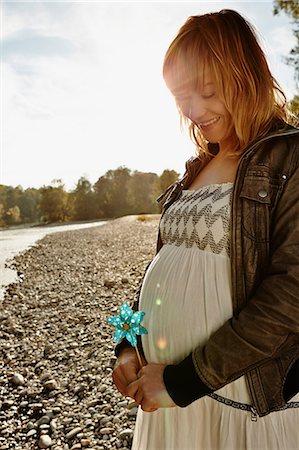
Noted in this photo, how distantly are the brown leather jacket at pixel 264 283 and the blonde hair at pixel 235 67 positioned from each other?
9 centimetres

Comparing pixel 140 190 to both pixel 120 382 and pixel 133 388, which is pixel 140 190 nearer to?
pixel 120 382

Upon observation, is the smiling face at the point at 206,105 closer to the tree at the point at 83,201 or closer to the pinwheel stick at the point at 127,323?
the pinwheel stick at the point at 127,323

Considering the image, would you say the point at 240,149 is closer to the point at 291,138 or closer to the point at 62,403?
the point at 291,138

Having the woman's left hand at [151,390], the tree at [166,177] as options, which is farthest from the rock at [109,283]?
the tree at [166,177]

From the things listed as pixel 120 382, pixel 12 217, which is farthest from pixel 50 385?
pixel 12 217

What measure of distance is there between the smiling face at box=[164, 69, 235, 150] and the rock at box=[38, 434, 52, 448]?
2751 mm

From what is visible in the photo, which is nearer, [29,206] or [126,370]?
[126,370]

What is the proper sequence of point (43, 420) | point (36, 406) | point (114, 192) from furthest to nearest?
point (114, 192) → point (36, 406) → point (43, 420)

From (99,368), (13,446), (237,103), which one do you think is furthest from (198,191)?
(99,368)

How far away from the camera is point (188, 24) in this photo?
1.37 m

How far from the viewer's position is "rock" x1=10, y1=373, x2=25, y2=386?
444 cm

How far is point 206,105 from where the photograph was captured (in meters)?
1.35

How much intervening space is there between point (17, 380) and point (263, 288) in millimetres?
3882

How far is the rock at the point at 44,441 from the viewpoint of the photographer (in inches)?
131
